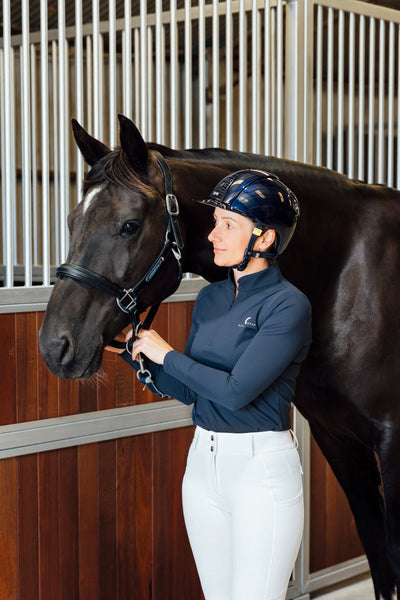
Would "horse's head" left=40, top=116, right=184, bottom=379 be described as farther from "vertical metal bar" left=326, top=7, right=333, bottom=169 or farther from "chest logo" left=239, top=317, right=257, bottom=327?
"vertical metal bar" left=326, top=7, right=333, bottom=169

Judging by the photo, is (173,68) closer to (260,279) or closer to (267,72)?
(267,72)

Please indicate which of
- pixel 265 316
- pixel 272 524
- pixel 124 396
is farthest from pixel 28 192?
pixel 272 524

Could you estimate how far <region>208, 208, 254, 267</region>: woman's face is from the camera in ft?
4.01

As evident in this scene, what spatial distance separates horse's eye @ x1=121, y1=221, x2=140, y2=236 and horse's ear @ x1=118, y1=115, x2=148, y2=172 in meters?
0.12

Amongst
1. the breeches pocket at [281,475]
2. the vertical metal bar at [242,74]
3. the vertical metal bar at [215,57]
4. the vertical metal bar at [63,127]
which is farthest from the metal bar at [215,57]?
the breeches pocket at [281,475]

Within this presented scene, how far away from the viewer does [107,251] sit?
1.27m

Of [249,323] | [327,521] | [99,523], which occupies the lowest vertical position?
[327,521]

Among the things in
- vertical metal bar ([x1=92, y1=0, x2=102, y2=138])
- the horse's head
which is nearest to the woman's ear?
the horse's head

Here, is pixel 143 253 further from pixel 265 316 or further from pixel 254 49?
pixel 254 49

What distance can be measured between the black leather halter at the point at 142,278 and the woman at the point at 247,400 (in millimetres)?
76

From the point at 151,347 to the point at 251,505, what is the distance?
334mm

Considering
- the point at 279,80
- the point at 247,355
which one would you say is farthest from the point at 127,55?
the point at 247,355

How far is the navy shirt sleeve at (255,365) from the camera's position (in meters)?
1.17

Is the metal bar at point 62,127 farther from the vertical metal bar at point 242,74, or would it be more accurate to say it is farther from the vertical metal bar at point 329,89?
the vertical metal bar at point 329,89
